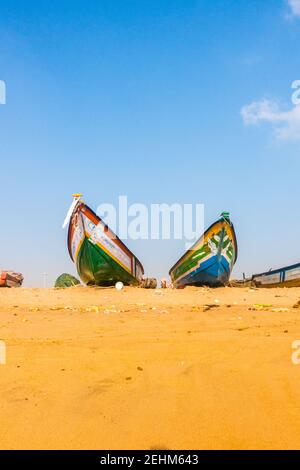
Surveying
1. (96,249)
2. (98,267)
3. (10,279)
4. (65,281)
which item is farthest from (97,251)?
(65,281)

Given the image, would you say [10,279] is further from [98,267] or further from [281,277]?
[281,277]

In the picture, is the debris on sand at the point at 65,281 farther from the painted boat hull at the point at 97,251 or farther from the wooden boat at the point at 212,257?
the wooden boat at the point at 212,257

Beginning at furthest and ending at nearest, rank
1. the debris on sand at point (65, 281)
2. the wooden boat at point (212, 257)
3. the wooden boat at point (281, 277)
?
the debris on sand at point (65, 281)
the wooden boat at point (281, 277)
the wooden boat at point (212, 257)

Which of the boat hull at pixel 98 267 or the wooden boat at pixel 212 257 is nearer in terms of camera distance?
the boat hull at pixel 98 267

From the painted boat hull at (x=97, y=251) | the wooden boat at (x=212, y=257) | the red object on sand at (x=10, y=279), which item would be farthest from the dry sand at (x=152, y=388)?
the red object on sand at (x=10, y=279)

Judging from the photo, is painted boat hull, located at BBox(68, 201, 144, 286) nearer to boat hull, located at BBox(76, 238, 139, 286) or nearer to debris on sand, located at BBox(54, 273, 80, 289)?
boat hull, located at BBox(76, 238, 139, 286)

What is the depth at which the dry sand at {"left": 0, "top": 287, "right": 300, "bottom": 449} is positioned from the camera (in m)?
2.04

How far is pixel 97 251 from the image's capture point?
14992 millimetres

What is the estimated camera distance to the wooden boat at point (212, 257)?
16.0 m

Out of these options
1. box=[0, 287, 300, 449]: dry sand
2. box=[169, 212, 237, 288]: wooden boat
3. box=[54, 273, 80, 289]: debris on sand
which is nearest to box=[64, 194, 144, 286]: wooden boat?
box=[169, 212, 237, 288]: wooden boat

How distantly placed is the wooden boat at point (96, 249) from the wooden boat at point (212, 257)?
7.75 feet

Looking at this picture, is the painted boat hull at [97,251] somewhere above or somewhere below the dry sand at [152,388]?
above

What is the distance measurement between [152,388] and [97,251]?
1244 centimetres
